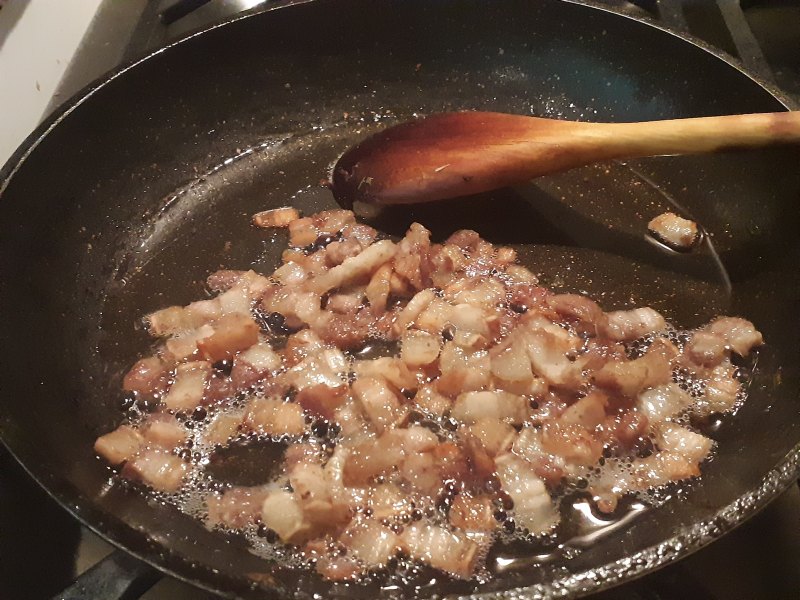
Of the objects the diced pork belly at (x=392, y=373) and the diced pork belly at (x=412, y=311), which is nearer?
the diced pork belly at (x=392, y=373)

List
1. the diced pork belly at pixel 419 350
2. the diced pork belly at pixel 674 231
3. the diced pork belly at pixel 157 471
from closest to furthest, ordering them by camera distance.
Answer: the diced pork belly at pixel 157 471, the diced pork belly at pixel 419 350, the diced pork belly at pixel 674 231

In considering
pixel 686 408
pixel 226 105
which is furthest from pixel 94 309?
pixel 686 408

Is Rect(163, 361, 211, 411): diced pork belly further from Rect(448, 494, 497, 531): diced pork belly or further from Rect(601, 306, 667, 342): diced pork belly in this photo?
Rect(601, 306, 667, 342): diced pork belly

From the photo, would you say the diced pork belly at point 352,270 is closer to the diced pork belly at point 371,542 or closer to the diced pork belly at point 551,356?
the diced pork belly at point 551,356

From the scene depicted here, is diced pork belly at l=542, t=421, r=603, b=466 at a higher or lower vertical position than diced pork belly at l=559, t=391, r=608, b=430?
lower

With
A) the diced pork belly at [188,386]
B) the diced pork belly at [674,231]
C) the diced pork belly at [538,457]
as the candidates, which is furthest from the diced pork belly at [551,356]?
the diced pork belly at [188,386]

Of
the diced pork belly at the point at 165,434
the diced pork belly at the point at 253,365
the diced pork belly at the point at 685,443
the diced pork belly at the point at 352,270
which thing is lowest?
the diced pork belly at the point at 685,443

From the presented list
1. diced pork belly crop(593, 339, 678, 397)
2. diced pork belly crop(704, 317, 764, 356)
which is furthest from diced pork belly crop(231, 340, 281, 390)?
diced pork belly crop(704, 317, 764, 356)

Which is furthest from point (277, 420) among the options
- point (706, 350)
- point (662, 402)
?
point (706, 350)
